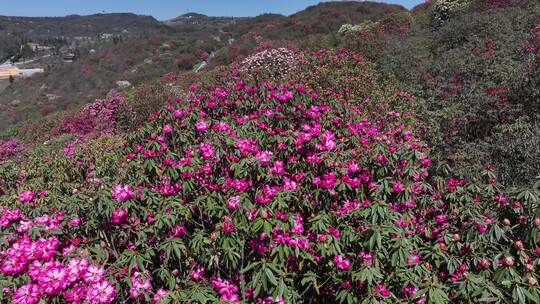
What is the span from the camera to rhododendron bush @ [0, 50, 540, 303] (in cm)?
222

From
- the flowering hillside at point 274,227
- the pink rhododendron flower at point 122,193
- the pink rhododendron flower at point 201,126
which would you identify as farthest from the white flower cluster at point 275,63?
the pink rhododendron flower at point 122,193

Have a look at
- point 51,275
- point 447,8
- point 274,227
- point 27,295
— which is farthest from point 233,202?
point 447,8

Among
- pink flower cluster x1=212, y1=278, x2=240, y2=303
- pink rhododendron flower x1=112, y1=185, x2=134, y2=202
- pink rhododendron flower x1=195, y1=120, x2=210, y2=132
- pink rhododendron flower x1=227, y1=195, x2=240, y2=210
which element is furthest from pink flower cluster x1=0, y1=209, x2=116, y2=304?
pink rhododendron flower x1=195, y1=120, x2=210, y2=132

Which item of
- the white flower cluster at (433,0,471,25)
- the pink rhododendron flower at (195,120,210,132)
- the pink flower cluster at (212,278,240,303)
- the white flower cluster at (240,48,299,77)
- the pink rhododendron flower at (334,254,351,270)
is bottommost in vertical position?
the pink flower cluster at (212,278,240,303)

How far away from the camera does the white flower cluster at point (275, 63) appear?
12789mm

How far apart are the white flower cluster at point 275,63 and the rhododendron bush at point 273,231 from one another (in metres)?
9.16

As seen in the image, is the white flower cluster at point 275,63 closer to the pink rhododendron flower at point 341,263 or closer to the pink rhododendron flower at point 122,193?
the pink rhododendron flower at point 122,193

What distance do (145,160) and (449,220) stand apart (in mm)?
2642

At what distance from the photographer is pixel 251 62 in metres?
14.1

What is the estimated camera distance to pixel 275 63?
13.5 metres

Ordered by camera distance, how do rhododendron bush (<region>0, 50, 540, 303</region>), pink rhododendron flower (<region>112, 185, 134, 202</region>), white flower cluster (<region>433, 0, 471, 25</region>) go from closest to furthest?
1. rhododendron bush (<region>0, 50, 540, 303</region>)
2. pink rhododendron flower (<region>112, 185, 134, 202</region>)
3. white flower cluster (<region>433, 0, 471, 25</region>)

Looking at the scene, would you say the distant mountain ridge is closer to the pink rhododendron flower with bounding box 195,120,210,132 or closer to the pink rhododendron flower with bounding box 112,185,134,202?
the pink rhododendron flower with bounding box 195,120,210,132

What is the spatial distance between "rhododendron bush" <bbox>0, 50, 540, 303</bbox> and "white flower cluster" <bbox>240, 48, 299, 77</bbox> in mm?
9162

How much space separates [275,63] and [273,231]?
38.7 feet
